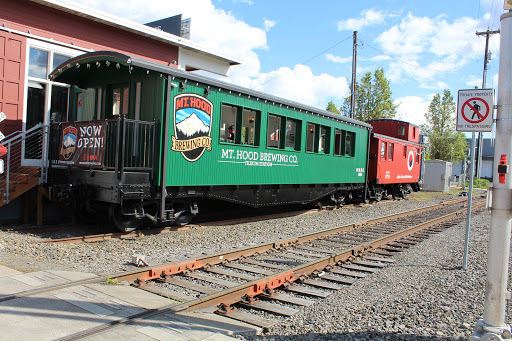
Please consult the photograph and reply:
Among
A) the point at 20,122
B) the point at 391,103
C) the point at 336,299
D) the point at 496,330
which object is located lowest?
the point at 336,299

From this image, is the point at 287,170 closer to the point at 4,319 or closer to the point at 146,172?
the point at 146,172

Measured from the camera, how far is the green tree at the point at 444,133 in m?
49.2

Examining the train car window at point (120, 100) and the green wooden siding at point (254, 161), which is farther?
the train car window at point (120, 100)

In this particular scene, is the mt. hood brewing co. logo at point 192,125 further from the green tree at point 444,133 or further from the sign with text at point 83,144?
the green tree at point 444,133

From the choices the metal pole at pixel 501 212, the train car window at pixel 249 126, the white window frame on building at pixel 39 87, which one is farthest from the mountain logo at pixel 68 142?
the metal pole at pixel 501 212

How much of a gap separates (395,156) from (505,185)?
54.2 feet

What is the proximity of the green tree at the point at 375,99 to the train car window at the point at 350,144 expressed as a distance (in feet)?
70.2

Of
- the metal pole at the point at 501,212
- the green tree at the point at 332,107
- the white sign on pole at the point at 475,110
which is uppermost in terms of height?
the green tree at the point at 332,107

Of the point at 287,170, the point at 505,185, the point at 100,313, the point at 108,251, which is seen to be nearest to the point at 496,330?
the point at 505,185

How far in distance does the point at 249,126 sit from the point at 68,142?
4.35 m

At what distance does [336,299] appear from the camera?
5.16 m

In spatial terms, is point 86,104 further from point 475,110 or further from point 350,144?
point 350,144

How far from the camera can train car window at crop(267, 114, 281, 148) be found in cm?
1107

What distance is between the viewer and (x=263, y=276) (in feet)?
19.5
